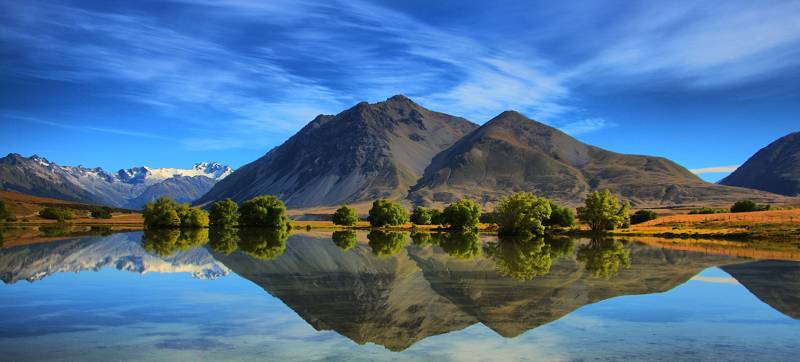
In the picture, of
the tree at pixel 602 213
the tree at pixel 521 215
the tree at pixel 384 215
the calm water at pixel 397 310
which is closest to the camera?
the calm water at pixel 397 310

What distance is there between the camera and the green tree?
152125 mm

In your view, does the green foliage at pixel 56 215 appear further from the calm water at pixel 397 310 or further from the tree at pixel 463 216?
the calm water at pixel 397 310

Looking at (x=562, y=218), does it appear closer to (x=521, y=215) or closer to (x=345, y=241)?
(x=521, y=215)

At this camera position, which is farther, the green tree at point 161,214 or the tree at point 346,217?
the tree at point 346,217

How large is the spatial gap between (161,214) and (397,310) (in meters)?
131

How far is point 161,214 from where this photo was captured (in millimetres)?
151750

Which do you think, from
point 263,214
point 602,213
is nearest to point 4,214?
point 263,214

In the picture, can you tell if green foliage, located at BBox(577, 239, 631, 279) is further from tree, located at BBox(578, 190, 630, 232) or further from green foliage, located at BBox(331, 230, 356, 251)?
tree, located at BBox(578, 190, 630, 232)

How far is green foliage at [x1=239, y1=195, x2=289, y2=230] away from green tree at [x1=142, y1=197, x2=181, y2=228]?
60.4 feet

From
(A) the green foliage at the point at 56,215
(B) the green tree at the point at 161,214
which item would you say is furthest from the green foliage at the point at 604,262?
(A) the green foliage at the point at 56,215

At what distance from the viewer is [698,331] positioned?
96.6 ft

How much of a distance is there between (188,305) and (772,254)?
72.3 metres

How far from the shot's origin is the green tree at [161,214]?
499ft

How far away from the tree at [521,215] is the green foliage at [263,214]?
63.5m
